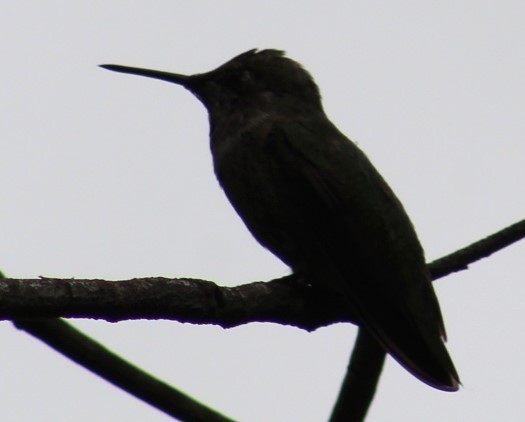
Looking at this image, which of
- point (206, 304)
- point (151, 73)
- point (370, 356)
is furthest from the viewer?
point (151, 73)

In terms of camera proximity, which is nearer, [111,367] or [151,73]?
[111,367]

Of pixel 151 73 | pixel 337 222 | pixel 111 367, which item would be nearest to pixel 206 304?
pixel 111 367

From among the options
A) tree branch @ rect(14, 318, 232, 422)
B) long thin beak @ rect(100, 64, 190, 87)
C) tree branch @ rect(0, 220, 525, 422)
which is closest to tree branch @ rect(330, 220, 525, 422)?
tree branch @ rect(0, 220, 525, 422)

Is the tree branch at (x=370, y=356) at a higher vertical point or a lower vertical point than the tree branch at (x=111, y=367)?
higher

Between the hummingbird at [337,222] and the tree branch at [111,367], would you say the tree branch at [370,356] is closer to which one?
the hummingbird at [337,222]

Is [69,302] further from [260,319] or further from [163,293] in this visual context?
[260,319]

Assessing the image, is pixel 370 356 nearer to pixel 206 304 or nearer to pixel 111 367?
pixel 206 304

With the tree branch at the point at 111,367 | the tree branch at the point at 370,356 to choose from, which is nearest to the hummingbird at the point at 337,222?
the tree branch at the point at 370,356

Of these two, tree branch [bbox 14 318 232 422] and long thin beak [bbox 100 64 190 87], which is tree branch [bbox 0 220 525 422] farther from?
long thin beak [bbox 100 64 190 87]
